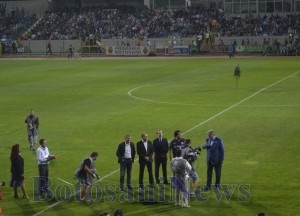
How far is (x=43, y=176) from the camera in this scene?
19.6 metres

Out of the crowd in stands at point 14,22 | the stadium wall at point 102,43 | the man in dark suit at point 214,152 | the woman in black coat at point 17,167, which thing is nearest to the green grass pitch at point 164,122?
the woman in black coat at point 17,167

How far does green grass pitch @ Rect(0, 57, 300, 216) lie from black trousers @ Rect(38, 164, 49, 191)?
0.38 m

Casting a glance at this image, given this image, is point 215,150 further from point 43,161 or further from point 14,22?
point 14,22

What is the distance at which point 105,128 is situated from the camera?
2983 centimetres

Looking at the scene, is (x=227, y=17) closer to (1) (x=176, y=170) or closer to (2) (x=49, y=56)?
(2) (x=49, y=56)

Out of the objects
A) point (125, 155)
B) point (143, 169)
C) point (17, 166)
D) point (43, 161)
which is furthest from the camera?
point (143, 169)

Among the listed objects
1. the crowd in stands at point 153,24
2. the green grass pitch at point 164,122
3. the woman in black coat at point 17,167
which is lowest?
the green grass pitch at point 164,122

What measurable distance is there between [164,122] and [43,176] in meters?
12.2

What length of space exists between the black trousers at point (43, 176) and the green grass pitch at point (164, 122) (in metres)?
0.38

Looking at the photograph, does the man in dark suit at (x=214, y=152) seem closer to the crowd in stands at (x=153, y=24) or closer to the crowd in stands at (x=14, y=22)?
the crowd in stands at (x=153, y=24)

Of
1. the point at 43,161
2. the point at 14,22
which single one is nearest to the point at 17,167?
the point at 43,161

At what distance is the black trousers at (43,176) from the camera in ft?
64.0

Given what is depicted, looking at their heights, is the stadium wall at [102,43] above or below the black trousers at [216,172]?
above

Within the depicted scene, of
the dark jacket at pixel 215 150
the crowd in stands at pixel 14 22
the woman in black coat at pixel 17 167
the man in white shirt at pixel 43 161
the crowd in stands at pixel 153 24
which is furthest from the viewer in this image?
the crowd in stands at pixel 14 22
